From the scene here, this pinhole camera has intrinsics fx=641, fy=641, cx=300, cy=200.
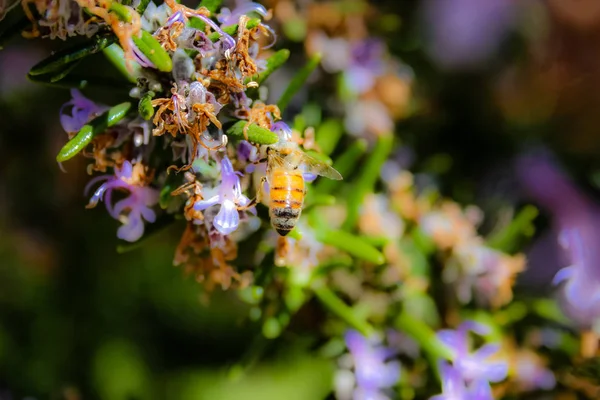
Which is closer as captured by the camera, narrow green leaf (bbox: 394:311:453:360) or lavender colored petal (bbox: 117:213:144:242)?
lavender colored petal (bbox: 117:213:144:242)

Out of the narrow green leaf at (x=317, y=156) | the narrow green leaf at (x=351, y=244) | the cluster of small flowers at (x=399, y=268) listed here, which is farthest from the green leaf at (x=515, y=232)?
the narrow green leaf at (x=317, y=156)

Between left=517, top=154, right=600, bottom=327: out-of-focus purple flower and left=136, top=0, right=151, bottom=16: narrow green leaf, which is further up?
left=136, top=0, right=151, bottom=16: narrow green leaf

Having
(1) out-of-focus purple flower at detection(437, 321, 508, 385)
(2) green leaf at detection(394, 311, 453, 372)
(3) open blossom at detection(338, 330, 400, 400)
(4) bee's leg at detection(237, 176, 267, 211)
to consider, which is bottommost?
(3) open blossom at detection(338, 330, 400, 400)

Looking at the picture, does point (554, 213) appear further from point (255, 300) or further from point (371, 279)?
point (255, 300)

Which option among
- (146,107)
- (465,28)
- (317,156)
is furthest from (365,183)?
(465,28)

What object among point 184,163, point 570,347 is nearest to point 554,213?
point 570,347

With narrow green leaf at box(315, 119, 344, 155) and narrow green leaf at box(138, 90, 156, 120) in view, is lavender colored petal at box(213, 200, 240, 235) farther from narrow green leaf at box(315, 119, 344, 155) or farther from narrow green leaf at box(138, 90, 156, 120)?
narrow green leaf at box(315, 119, 344, 155)

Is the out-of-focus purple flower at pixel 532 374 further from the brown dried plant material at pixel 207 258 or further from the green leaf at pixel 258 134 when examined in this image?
the green leaf at pixel 258 134

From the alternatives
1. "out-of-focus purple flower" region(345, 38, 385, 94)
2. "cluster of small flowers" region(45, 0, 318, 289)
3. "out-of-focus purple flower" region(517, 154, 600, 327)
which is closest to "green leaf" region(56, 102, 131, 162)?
"cluster of small flowers" region(45, 0, 318, 289)
